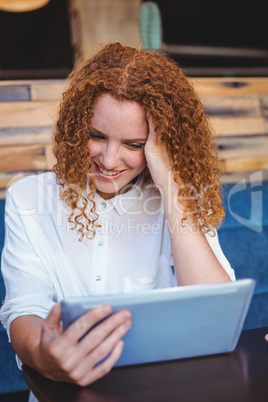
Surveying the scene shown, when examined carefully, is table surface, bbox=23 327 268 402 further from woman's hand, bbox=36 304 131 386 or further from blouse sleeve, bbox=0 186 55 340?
blouse sleeve, bbox=0 186 55 340

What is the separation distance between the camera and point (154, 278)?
54.6 inches

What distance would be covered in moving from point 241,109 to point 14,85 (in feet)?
3.85

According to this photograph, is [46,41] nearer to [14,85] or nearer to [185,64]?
[185,64]

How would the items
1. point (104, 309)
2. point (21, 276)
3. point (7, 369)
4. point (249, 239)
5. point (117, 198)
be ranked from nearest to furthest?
point (104, 309) < point (21, 276) < point (117, 198) < point (7, 369) < point (249, 239)

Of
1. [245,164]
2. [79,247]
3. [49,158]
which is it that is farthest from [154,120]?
[245,164]

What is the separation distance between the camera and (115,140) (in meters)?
1.17

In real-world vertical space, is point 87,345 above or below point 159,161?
below

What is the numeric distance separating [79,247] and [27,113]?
38.4 inches

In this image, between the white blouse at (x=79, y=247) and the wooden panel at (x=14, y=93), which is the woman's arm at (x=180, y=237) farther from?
the wooden panel at (x=14, y=93)

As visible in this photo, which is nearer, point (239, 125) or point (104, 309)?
point (104, 309)

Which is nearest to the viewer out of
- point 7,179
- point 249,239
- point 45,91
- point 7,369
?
point 7,369

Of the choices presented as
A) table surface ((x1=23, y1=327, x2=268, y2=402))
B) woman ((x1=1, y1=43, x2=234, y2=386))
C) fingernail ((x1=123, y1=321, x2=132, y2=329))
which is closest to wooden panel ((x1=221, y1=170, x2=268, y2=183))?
woman ((x1=1, y1=43, x2=234, y2=386))

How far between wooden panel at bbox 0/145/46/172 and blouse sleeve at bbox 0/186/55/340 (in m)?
0.76

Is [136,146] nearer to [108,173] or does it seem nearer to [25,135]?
[108,173]
